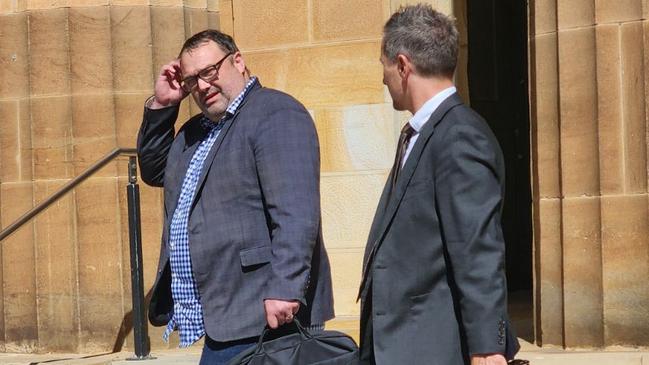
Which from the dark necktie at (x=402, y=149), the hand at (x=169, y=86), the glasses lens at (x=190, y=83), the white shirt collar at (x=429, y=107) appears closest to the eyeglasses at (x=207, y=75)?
the glasses lens at (x=190, y=83)

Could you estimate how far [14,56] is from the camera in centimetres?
889

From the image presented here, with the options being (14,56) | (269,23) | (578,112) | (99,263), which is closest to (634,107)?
(578,112)

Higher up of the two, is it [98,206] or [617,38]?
[617,38]

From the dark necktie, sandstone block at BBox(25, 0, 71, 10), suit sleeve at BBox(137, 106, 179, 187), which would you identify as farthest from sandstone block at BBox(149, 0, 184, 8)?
the dark necktie

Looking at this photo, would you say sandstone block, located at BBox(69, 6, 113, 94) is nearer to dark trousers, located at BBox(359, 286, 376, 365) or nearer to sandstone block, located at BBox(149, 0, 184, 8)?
sandstone block, located at BBox(149, 0, 184, 8)

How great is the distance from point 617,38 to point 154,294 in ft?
12.2

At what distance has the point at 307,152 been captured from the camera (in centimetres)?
460

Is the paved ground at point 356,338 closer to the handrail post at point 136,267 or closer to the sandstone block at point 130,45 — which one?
the handrail post at point 136,267

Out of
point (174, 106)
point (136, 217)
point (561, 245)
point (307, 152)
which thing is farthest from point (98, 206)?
point (307, 152)

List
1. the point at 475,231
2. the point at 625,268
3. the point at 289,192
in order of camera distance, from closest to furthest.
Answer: the point at 475,231
the point at 289,192
the point at 625,268

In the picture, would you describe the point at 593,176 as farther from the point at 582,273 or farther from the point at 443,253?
the point at 443,253

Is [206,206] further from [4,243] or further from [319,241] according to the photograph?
[4,243]

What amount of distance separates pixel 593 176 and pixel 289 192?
3.47 m

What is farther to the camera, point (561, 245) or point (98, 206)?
point (98, 206)
